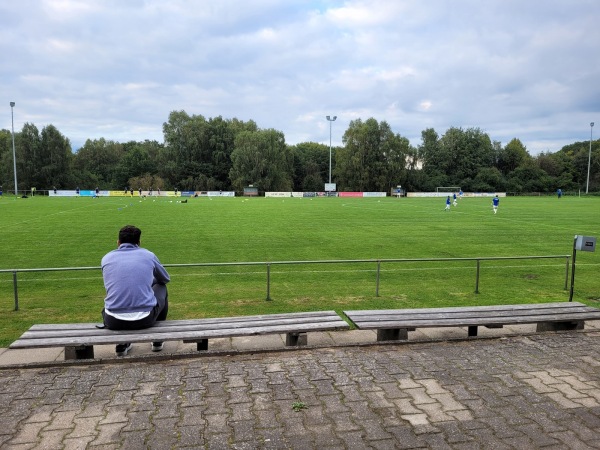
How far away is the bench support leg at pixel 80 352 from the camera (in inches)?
208

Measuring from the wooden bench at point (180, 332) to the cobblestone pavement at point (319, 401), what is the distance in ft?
0.92

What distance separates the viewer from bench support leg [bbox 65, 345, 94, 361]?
17.3 ft

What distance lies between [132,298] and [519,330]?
18.8 feet

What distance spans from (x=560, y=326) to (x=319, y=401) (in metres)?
4.46

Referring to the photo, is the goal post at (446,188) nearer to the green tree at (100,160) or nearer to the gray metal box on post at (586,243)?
the green tree at (100,160)

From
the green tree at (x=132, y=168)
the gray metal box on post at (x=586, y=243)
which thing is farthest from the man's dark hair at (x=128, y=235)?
the green tree at (x=132, y=168)

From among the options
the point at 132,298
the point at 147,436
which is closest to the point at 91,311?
the point at 132,298

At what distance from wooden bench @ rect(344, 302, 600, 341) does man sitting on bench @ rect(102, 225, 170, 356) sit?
2828 millimetres

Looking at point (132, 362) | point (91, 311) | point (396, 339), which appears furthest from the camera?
point (91, 311)

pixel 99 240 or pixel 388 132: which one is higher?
pixel 388 132

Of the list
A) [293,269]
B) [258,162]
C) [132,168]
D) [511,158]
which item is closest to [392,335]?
[293,269]

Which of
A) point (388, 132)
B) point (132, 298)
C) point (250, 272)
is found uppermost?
point (388, 132)

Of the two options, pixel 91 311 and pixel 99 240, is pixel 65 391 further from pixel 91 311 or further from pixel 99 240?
pixel 99 240

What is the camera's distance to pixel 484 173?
98250 millimetres
